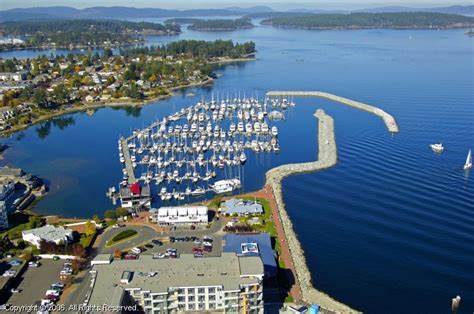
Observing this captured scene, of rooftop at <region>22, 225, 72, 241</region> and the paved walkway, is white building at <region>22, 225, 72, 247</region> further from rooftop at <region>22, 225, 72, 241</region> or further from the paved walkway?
the paved walkway

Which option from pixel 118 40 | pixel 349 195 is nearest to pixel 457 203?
pixel 349 195

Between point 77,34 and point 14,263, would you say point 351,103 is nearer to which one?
point 14,263

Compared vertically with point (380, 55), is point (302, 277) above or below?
below

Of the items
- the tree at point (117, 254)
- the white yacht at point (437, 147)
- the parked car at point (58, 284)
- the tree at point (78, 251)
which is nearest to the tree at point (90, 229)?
the tree at point (78, 251)

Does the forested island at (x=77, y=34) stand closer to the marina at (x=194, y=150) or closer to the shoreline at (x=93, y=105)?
the shoreline at (x=93, y=105)

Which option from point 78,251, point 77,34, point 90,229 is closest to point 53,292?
point 78,251

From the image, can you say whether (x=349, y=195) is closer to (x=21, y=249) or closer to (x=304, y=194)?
(x=304, y=194)
